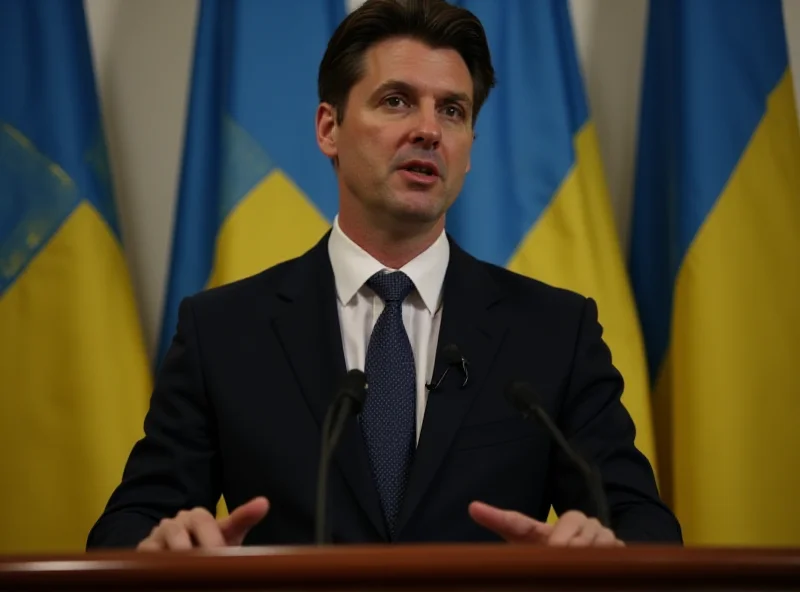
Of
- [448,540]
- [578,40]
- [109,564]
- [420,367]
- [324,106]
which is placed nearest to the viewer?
[109,564]

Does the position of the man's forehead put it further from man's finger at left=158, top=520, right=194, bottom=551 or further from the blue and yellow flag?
man's finger at left=158, top=520, right=194, bottom=551

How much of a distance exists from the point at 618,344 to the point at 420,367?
2.65ft

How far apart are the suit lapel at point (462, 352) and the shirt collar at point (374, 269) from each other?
21 mm

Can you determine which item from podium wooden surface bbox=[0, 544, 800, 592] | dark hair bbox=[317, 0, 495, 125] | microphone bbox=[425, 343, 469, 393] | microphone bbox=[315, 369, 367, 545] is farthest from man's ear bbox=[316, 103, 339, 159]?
podium wooden surface bbox=[0, 544, 800, 592]

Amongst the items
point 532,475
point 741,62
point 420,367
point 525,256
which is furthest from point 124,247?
point 741,62

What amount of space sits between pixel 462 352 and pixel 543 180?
891 millimetres

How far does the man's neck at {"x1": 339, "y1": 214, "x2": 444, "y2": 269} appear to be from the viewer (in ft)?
6.74

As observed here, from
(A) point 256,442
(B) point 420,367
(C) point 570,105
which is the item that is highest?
(C) point 570,105

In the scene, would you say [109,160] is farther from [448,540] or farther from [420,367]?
[448,540]

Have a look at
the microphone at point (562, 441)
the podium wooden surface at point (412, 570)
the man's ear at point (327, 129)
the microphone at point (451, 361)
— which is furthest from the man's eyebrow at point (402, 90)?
the podium wooden surface at point (412, 570)

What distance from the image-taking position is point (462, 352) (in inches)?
72.8

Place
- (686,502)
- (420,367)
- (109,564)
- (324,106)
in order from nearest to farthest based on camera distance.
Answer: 1. (109,564)
2. (420,367)
3. (324,106)
4. (686,502)

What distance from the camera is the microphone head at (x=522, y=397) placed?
146 cm

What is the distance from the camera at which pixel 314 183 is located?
103 inches
